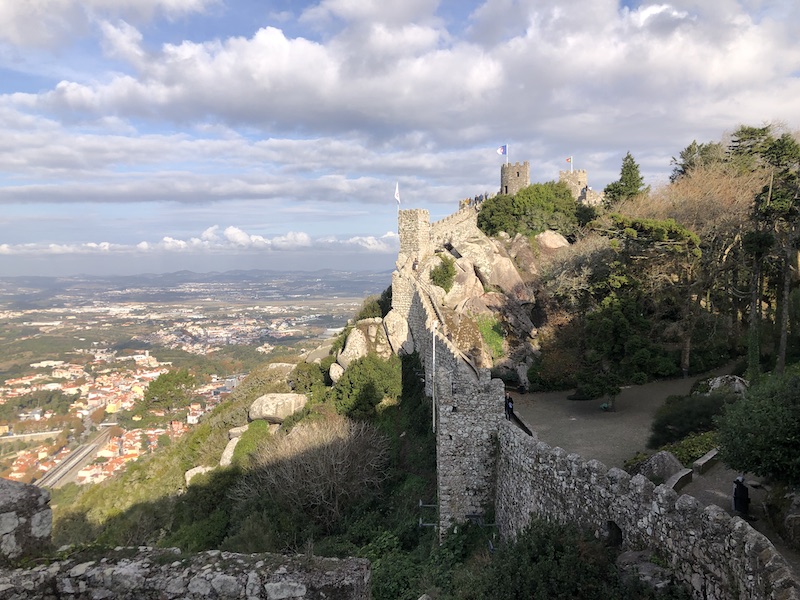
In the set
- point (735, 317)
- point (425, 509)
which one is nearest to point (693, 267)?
point (735, 317)

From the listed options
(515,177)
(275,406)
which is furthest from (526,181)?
(275,406)

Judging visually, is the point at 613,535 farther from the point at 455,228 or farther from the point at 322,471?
the point at 455,228

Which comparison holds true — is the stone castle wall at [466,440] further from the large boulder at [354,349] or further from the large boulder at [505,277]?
the large boulder at [505,277]

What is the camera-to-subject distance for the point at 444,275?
81.0ft

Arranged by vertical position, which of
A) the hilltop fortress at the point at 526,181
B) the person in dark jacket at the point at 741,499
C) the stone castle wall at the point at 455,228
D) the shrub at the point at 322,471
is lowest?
the shrub at the point at 322,471

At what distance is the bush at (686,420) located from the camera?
38.3ft

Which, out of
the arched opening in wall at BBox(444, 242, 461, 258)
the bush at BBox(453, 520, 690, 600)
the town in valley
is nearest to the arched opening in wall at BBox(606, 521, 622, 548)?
the bush at BBox(453, 520, 690, 600)

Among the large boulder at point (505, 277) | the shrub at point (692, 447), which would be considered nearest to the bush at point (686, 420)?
the shrub at point (692, 447)

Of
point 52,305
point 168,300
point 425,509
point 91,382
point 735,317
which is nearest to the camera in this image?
point 425,509

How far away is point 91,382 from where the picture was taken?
50469mm

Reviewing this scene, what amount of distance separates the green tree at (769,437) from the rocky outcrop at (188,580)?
584 centimetres

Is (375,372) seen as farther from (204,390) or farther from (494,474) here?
(204,390)

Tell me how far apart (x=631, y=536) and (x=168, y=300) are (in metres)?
120

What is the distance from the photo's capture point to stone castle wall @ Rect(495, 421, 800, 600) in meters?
4.34
